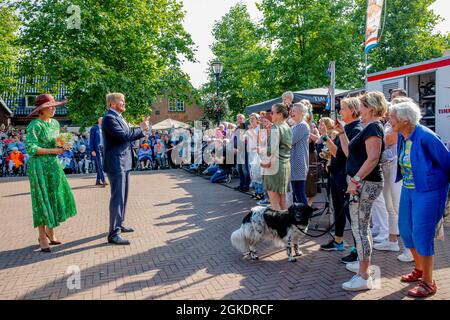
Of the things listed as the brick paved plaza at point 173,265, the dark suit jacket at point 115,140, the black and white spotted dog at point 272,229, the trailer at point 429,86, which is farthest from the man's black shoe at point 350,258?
the trailer at point 429,86

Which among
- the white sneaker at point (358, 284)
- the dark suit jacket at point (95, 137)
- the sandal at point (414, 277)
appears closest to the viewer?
the white sneaker at point (358, 284)

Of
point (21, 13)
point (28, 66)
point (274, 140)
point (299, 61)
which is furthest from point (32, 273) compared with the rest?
point (299, 61)

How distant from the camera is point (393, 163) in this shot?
18.4 feet

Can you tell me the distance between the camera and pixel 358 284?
4031 millimetres

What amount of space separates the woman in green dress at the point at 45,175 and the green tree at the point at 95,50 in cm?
1531

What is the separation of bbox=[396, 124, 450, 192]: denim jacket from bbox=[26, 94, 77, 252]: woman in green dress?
469 centimetres

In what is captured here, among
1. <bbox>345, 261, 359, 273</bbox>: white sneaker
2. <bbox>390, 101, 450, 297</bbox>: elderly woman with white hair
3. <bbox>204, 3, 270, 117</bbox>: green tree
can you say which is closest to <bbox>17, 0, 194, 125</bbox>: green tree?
<bbox>204, 3, 270, 117</bbox>: green tree

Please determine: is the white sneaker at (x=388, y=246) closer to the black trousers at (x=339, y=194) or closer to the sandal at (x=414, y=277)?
the black trousers at (x=339, y=194)

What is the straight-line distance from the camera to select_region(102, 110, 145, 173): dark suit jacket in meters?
5.81

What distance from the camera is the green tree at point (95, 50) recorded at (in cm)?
2072

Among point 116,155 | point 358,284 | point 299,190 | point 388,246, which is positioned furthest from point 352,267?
point 116,155

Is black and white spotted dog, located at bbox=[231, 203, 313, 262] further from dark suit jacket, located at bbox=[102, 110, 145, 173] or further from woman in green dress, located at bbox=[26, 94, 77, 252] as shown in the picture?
woman in green dress, located at bbox=[26, 94, 77, 252]

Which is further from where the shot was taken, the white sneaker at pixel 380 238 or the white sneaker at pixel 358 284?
the white sneaker at pixel 380 238

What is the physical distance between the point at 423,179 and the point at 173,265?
314 centimetres
